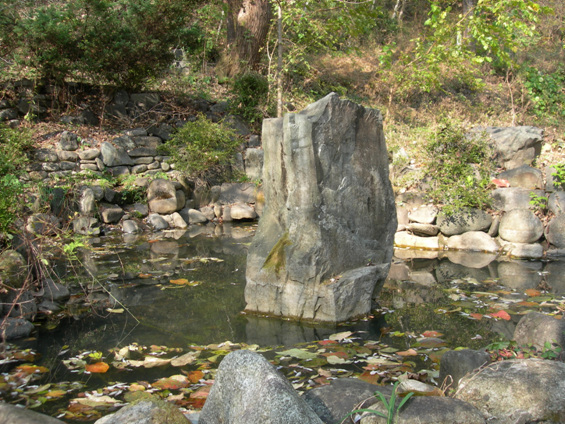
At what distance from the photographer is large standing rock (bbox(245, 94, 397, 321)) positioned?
534cm

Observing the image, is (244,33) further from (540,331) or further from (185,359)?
(540,331)

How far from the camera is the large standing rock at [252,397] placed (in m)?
2.47

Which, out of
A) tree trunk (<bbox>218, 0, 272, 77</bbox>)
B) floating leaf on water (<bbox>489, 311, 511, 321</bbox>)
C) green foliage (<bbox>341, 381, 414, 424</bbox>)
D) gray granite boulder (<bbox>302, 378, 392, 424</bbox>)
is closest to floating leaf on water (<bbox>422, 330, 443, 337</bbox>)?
floating leaf on water (<bbox>489, 311, 511, 321</bbox>)

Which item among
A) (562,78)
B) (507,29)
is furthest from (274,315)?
(562,78)

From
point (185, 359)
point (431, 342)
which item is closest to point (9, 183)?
point (185, 359)

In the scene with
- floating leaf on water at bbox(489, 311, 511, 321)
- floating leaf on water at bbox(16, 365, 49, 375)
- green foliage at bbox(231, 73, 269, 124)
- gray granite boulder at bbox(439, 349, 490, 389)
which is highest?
green foliage at bbox(231, 73, 269, 124)

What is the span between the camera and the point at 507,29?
11.8m

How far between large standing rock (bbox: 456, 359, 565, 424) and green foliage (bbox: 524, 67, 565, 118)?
13.6 m

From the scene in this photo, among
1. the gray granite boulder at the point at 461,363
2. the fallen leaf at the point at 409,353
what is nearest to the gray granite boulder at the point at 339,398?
the gray granite boulder at the point at 461,363

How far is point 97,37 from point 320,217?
31.4ft

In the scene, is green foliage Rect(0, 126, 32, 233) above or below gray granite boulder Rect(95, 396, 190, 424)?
above

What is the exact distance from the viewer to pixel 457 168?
10.1 m

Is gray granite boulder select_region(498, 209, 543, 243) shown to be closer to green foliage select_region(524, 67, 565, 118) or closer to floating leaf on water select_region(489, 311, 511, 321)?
floating leaf on water select_region(489, 311, 511, 321)

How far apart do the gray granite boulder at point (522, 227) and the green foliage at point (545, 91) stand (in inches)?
282
